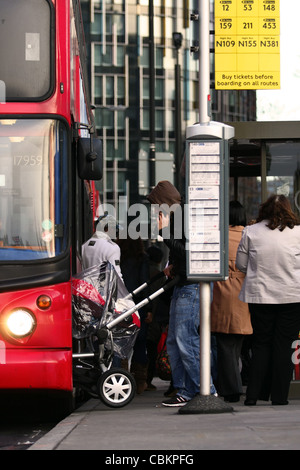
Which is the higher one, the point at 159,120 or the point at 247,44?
the point at 159,120

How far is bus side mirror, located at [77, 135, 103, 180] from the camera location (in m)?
8.56

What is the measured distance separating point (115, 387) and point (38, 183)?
1.79 meters

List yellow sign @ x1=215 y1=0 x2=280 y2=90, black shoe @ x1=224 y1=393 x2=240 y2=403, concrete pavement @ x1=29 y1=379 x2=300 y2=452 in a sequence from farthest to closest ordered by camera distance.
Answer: yellow sign @ x1=215 y1=0 x2=280 y2=90 → black shoe @ x1=224 y1=393 x2=240 y2=403 → concrete pavement @ x1=29 y1=379 x2=300 y2=452

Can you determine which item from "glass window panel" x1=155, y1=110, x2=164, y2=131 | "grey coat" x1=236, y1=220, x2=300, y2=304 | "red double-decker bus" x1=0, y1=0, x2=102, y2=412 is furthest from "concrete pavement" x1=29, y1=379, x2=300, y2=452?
"glass window panel" x1=155, y1=110, x2=164, y2=131

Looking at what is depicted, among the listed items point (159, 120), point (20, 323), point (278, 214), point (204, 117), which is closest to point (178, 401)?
point (20, 323)

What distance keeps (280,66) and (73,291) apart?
4.75 meters

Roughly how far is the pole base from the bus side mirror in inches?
75.8

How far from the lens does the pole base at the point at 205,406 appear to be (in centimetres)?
804

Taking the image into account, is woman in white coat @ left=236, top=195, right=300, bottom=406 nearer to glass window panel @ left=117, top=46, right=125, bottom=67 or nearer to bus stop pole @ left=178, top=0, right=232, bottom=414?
bus stop pole @ left=178, top=0, right=232, bottom=414

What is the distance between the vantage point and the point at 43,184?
8.46m

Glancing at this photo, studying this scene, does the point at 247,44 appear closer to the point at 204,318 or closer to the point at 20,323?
the point at 204,318

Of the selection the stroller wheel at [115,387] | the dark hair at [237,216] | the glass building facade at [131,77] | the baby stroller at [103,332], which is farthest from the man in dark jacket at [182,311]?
the glass building facade at [131,77]

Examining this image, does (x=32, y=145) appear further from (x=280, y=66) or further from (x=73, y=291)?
(x=280, y=66)

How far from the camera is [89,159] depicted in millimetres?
8547
